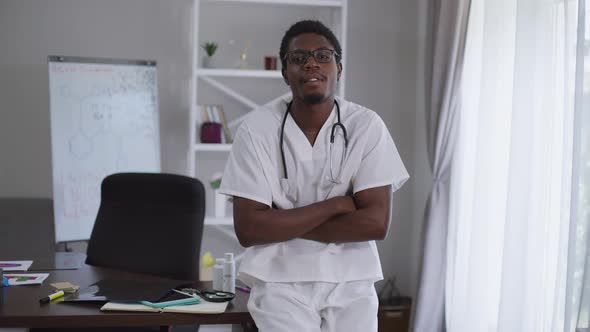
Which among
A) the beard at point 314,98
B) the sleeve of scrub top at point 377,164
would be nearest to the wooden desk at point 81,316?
the sleeve of scrub top at point 377,164

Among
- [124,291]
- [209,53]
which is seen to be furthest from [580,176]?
[209,53]

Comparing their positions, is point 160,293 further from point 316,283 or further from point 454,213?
point 454,213

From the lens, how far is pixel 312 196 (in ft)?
6.59

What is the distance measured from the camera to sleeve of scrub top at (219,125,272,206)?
6.41 feet

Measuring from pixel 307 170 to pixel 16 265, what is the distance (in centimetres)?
123

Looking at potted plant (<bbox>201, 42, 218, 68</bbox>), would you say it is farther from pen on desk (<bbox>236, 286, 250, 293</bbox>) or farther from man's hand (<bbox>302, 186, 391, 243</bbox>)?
man's hand (<bbox>302, 186, 391, 243</bbox>)

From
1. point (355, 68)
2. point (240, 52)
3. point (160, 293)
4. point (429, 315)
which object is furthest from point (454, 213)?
point (160, 293)

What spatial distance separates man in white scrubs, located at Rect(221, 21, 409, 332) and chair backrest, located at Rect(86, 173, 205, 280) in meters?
0.66

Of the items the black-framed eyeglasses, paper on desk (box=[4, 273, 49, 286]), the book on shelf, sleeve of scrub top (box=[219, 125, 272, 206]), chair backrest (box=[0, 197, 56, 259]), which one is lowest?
chair backrest (box=[0, 197, 56, 259])

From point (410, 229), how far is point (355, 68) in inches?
44.1

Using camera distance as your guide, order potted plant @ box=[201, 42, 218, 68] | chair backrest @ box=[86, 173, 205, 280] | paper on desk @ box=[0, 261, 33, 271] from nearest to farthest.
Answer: paper on desk @ box=[0, 261, 33, 271], chair backrest @ box=[86, 173, 205, 280], potted plant @ box=[201, 42, 218, 68]

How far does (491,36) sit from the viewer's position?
10.7 ft

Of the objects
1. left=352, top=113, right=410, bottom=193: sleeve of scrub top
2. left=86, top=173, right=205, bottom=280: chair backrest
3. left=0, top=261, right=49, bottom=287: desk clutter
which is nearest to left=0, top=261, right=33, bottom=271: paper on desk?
left=0, top=261, right=49, bottom=287: desk clutter

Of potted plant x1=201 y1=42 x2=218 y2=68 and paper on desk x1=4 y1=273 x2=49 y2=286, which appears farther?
potted plant x1=201 y1=42 x2=218 y2=68
